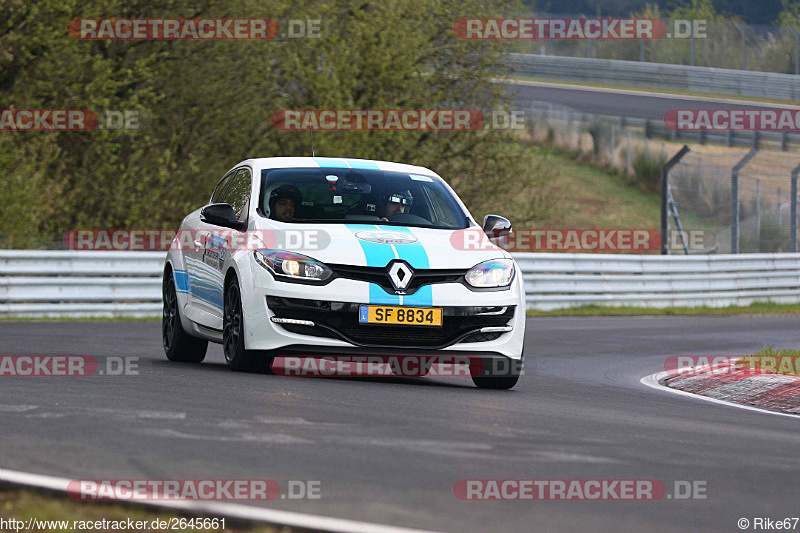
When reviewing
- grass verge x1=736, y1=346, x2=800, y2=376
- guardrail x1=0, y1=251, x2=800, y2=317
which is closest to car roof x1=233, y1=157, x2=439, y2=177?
grass verge x1=736, y1=346, x2=800, y2=376

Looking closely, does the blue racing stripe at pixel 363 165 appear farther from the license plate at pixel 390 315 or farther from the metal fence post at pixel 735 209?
the metal fence post at pixel 735 209

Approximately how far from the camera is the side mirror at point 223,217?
9.98 m

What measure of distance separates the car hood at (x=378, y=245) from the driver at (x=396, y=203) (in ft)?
1.25

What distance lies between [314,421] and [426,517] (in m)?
2.31

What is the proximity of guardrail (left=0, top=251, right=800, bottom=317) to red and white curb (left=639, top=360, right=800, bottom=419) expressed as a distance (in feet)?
28.8

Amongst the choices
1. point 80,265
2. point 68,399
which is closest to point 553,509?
point 68,399

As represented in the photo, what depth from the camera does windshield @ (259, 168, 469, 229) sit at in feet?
32.9

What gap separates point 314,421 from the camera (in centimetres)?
704

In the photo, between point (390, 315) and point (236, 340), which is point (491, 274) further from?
point (236, 340)

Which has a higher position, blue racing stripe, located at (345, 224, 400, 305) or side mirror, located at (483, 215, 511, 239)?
side mirror, located at (483, 215, 511, 239)

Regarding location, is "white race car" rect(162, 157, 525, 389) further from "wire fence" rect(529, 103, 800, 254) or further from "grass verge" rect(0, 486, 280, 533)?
"wire fence" rect(529, 103, 800, 254)

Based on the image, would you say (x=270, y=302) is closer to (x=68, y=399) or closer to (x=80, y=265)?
(x=68, y=399)

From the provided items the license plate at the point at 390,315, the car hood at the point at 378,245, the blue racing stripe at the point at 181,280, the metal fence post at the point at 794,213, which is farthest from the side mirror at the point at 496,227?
the metal fence post at the point at 794,213

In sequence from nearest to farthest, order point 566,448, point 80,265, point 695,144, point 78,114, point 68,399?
point 566,448
point 68,399
point 80,265
point 78,114
point 695,144
